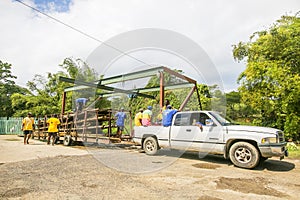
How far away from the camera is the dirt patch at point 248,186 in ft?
13.4

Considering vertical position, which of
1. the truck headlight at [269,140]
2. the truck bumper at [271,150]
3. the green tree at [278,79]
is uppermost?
the green tree at [278,79]

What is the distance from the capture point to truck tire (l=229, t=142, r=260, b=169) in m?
5.98

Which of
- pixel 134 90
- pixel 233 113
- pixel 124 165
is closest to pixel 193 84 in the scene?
pixel 134 90

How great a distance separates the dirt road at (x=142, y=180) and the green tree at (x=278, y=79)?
504 cm

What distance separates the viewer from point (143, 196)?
3.77 meters

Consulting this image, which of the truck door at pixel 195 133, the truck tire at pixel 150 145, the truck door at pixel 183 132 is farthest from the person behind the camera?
the truck tire at pixel 150 145

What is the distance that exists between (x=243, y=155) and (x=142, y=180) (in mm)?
3324

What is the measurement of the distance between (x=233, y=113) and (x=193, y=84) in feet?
58.0

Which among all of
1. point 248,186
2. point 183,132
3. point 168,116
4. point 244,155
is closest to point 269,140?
point 244,155

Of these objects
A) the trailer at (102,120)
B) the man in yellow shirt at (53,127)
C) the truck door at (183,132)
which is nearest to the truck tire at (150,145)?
the truck door at (183,132)

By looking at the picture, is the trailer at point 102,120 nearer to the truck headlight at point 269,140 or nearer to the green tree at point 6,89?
the truck headlight at point 269,140

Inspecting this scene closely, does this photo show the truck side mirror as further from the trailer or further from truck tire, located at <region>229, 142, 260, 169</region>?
the trailer

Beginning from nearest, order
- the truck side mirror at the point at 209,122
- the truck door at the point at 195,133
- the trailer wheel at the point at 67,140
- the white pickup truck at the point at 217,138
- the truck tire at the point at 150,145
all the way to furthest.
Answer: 1. the white pickup truck at the point at 217,138
2. the truck door at the point at 195,133
3. the truck side mirror at the point at 209,122
4. the truck tire at the point at 150,145
5. the trailer wheel at the point at 67,140

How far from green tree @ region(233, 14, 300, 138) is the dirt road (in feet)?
16.5
